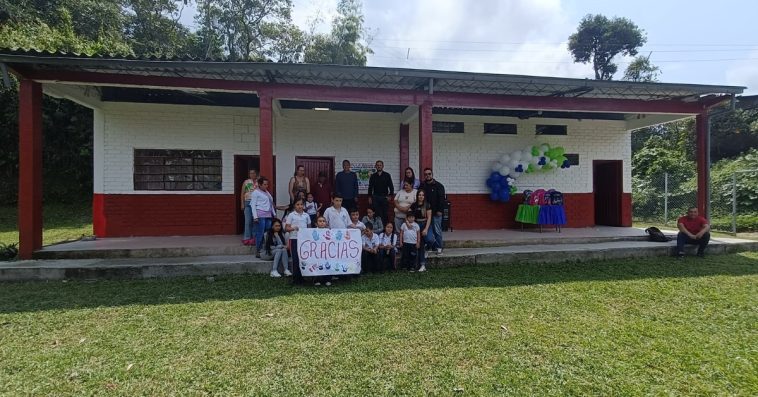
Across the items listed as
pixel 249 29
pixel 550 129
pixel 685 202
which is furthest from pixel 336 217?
pixel 249 29

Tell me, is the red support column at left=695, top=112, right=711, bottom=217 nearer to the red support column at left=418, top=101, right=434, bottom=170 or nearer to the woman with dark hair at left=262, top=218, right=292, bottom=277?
the red support column at left=418, top=101, right=434, bottom=170

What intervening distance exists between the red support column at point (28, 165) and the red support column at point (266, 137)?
3.45 m

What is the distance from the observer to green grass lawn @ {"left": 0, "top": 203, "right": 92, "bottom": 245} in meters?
10.2

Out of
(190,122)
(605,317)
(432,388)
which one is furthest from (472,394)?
(190,122)

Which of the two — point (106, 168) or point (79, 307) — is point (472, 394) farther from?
point (106, 168)

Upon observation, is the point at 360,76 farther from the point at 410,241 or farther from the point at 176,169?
the point at 176,169

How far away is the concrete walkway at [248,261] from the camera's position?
5.68m

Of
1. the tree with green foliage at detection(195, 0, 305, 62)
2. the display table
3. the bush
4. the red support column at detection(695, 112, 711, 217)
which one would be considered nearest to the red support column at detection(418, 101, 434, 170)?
the display table

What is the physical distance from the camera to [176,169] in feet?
28.7

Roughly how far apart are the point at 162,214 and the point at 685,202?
16183 mm

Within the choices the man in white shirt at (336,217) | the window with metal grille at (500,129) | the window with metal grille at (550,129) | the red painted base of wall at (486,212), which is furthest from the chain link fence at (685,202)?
the man in white shirt at (336,217)

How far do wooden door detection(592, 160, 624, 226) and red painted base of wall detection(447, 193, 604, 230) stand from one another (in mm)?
1151

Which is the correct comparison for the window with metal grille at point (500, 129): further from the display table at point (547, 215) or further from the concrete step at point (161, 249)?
the concrete step at point (161, 249)

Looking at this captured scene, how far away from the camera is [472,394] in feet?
8.57
